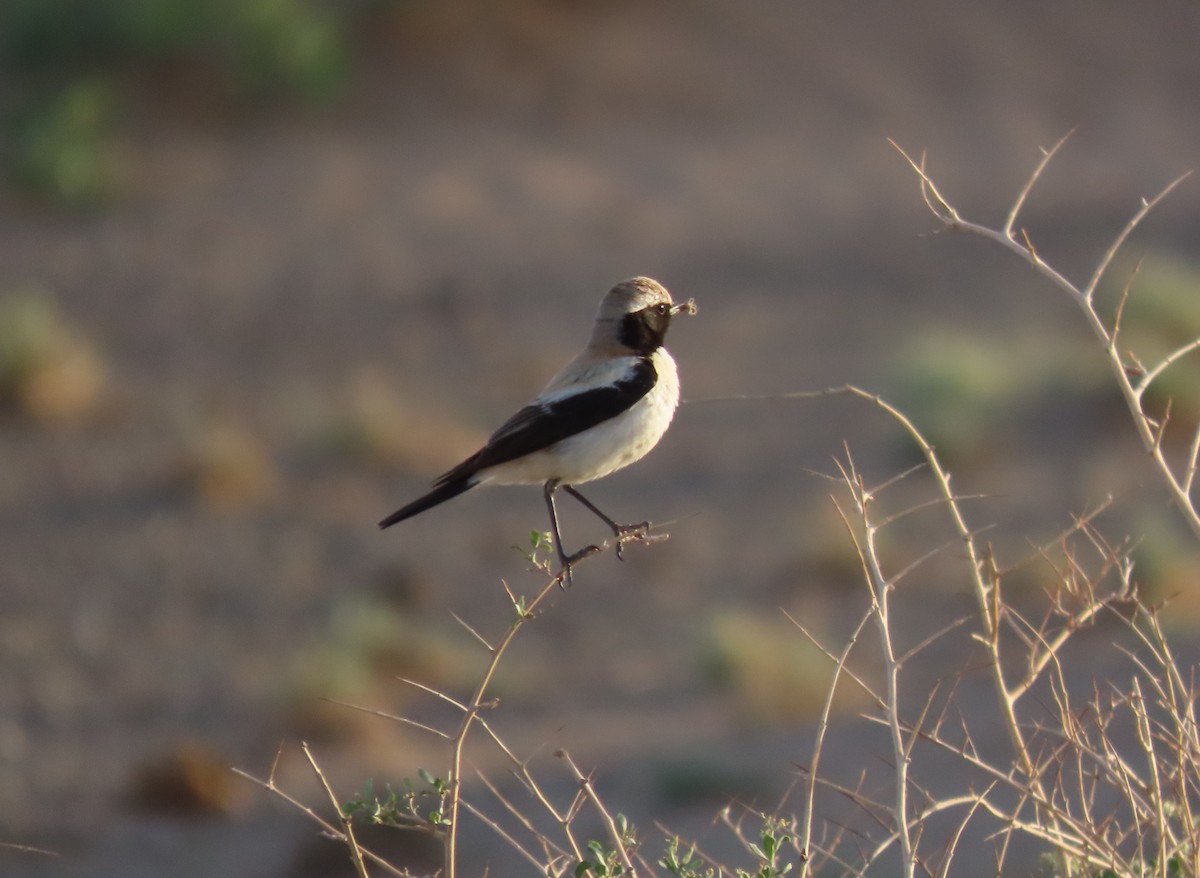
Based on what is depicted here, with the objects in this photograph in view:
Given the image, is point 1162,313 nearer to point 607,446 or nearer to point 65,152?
point 65,152

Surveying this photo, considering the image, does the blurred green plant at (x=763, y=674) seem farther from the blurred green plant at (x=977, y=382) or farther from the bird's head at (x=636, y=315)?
the bird's head at (x=636, y=315)

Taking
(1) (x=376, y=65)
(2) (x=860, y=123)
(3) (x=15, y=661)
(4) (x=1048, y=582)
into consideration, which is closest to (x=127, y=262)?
(1) (x=376, y=65)

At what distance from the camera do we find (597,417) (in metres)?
6.03

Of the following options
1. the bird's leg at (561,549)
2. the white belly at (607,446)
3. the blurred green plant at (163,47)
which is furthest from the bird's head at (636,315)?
the blurred green plant at (163,47)

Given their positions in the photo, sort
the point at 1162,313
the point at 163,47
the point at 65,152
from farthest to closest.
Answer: the point at 163,47, the point at 65,152, the point at 1162,313

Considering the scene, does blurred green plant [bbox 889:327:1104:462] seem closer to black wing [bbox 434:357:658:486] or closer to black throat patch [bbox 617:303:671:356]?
black throat patch [bbox 617:303:671:356]

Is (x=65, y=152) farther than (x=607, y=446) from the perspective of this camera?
Yes

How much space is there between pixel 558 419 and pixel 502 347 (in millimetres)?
13344

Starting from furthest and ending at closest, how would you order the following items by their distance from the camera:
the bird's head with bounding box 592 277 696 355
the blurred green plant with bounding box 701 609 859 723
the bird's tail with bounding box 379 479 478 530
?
the blurred green plant with bounding box 701 609 859 723 → the bird's head with bounding box 592 277 696 355 → the bird's tail with bounding box 379 479 478 530

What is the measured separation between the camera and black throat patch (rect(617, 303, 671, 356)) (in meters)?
6.29

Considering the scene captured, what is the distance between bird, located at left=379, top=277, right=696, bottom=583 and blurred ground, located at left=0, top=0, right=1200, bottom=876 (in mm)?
7126

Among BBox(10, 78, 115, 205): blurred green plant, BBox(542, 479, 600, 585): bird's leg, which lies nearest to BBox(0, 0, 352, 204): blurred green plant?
BBox(10, 78, 115, 205): blurred green plant

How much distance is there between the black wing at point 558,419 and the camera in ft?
19.8

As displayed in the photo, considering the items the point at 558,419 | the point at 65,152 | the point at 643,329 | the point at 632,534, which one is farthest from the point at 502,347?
the point at 632,534
